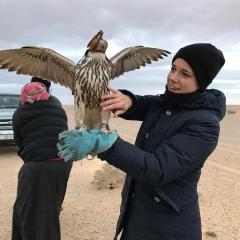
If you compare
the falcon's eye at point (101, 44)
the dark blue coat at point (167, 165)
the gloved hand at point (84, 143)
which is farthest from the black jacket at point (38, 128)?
the gloved hand at point (84, 143)

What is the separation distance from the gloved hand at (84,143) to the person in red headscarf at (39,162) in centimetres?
268

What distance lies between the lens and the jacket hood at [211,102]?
283 cm

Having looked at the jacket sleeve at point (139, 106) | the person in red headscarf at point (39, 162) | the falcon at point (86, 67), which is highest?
the falcon at point (86, 67)

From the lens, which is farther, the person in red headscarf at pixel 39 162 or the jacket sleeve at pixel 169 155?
the person in red headscarf at pixel 39 162

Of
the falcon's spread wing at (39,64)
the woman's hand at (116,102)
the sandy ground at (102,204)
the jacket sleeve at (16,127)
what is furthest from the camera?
the sandy ground at (102,204)

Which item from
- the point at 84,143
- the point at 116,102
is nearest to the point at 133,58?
the point at 116,102

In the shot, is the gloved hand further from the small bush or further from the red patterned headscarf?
the small bush

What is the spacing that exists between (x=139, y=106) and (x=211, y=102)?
1.76ft

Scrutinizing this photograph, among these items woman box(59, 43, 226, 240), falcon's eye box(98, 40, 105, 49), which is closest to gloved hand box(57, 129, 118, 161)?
woman box(59, 43, 226, 240)

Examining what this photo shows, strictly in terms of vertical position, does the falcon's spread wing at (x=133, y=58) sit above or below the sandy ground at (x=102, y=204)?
above

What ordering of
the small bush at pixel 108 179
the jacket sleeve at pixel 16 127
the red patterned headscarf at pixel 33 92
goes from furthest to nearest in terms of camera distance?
the small bush at pixel 108 179 → the jacket sleeve at pixel 16 127 → the red patterned headscarf at pixel 33 92

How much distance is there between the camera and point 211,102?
2.86 metres

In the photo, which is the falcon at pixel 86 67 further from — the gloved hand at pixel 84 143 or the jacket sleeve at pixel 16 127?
the jacket sleeve at pixel 16 127

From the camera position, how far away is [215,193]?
9.13m
